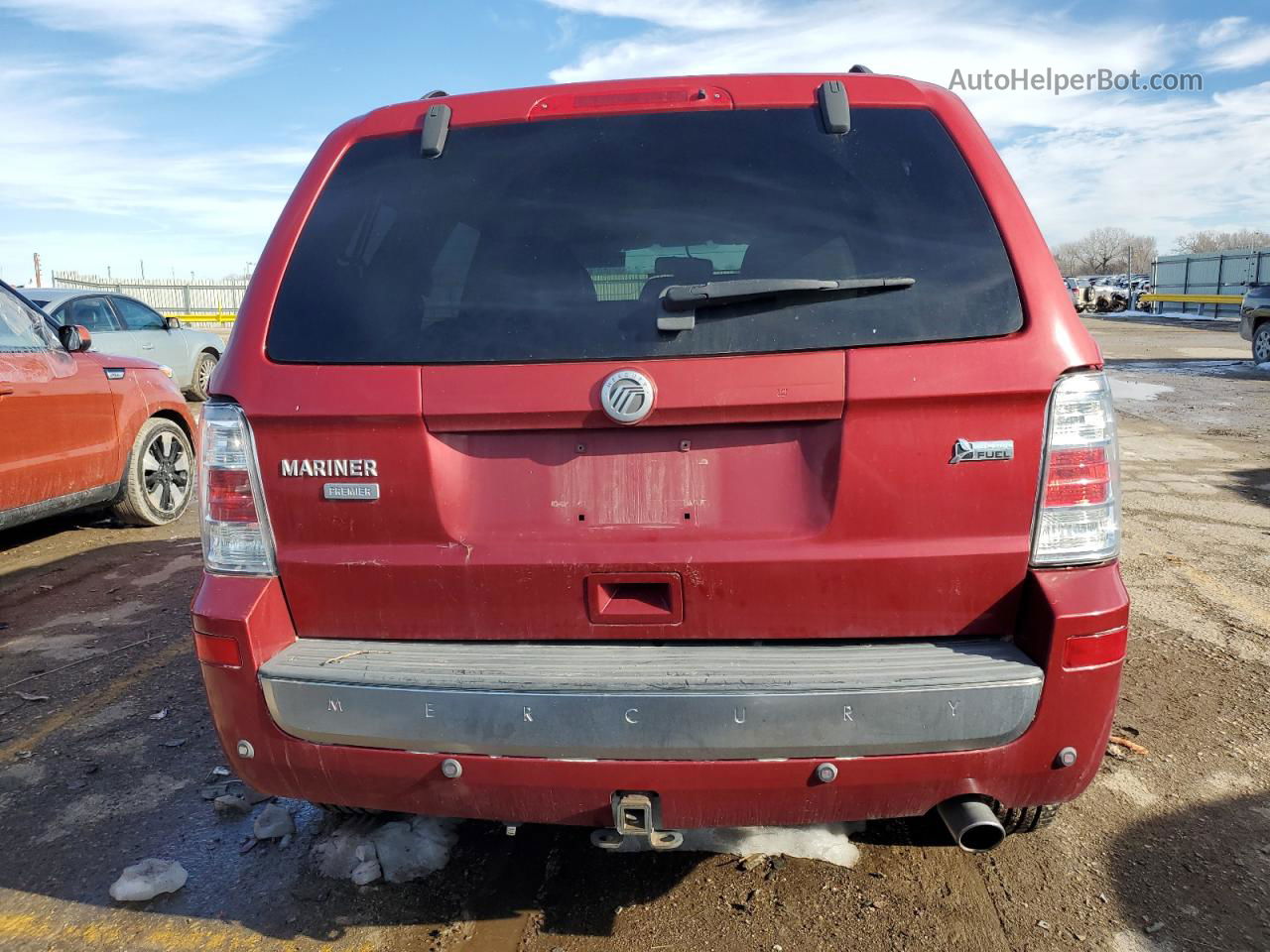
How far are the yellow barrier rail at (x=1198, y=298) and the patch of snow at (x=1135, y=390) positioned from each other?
23381 millimetres

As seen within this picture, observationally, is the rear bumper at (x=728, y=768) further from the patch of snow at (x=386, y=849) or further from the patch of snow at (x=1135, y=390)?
the patch of snow at (x=1135, y=390)

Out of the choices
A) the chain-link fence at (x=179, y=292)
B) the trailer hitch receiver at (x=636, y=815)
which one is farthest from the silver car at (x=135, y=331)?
the chain-link fence at (x=179, y=292)

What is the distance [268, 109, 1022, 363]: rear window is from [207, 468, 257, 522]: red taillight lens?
32 cm

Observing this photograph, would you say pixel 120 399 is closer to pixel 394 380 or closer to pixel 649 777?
pixel 394 380

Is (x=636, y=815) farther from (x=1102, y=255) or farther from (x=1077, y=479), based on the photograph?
(x=1102, y=255)

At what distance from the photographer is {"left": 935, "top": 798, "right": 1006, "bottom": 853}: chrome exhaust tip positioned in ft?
6.94

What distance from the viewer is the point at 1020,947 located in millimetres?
2443

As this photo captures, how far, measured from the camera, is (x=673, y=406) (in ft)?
6.95

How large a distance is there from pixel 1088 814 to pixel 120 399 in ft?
21.4

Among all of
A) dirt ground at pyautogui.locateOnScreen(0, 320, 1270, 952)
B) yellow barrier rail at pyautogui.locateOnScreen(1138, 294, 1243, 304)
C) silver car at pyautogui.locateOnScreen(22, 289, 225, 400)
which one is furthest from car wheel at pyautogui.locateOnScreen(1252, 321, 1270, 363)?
yellow barrier rail at pyautogui.locateOnScreen(1138, 294, 1243, 304)

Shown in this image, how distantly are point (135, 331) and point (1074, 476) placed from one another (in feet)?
42.5

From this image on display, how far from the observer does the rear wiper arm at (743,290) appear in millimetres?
2123

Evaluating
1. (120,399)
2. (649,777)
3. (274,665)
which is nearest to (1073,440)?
(649,777)

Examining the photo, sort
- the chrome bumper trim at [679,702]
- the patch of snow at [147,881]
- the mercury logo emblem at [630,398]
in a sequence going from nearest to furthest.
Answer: the chrome bumper trim at [679,702] → the mercury logo emblem at [630,398] → the patch of snow at [147,881]
